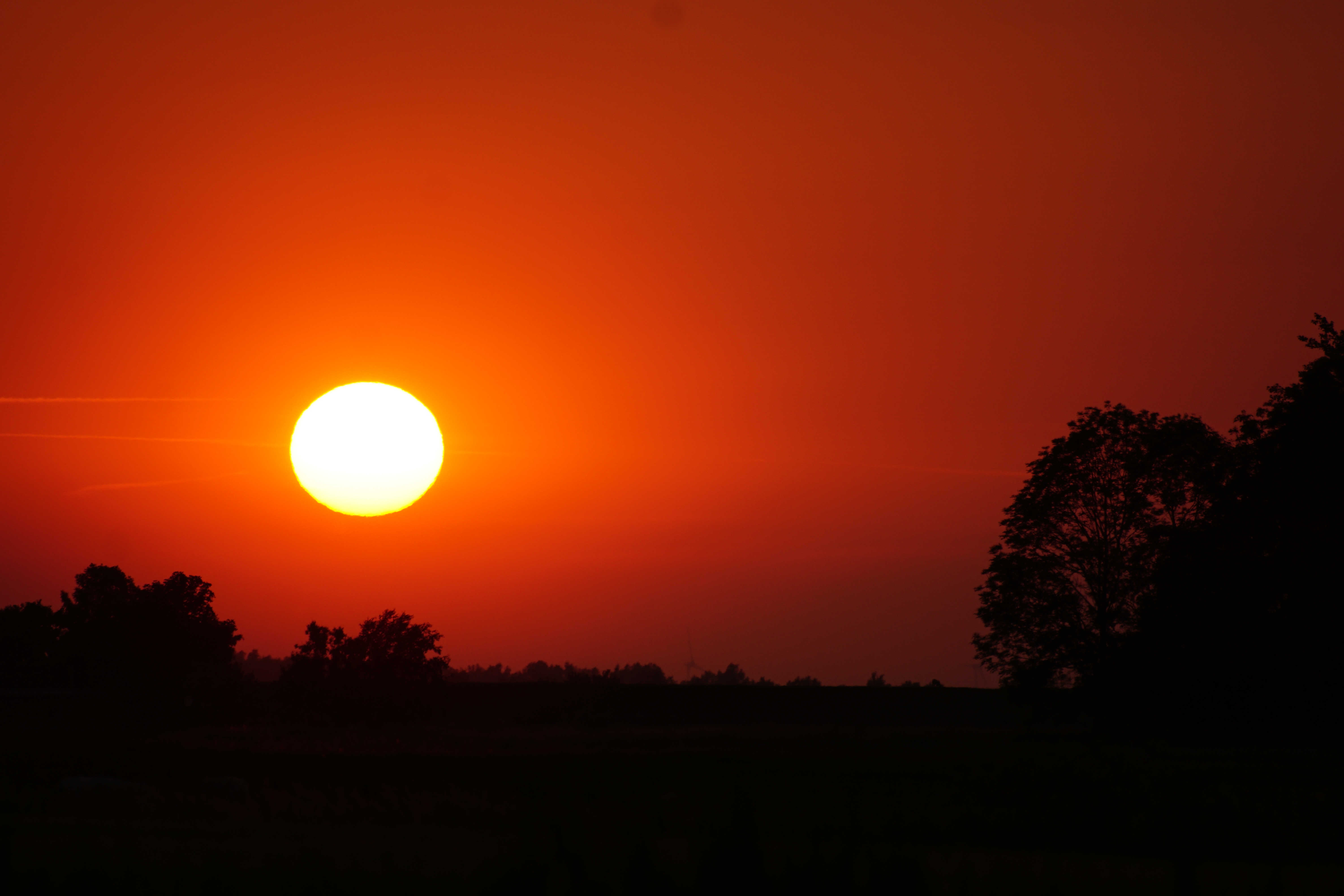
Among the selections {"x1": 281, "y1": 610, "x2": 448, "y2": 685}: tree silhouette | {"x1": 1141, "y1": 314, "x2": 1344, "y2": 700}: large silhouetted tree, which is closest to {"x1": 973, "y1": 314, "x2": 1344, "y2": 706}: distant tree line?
Answer: {"x1": 1141, "y1": 314, "x2": 1344, "y2": 700}: large silhouetted tree

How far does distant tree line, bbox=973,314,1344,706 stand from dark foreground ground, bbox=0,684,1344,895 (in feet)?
8.87

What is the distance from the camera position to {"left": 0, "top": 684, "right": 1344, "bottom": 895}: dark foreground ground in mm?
14133

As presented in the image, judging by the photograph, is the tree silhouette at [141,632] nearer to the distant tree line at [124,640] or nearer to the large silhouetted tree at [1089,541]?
the distant tree line at [124,640]

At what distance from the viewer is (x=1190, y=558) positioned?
43.8 meters

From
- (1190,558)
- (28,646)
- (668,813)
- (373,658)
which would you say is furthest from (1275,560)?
(28,646)

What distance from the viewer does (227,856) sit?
16109 mm

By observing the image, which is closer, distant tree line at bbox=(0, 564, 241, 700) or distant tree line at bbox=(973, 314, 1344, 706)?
distant tree line at bbox=(973, 314, 1344, 706)

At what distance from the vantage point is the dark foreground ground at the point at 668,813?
1413 centimetres

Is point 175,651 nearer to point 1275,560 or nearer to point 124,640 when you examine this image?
point 124,640

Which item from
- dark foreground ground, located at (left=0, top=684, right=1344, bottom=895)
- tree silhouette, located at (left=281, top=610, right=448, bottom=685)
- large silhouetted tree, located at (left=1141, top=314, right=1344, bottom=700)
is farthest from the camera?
tree silhouette, located at (left=281, top=610, right=448, bottom=685)

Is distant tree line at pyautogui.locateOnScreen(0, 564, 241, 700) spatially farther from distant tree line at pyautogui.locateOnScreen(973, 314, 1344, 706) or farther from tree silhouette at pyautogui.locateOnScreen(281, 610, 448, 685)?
distant tree line at pyautogui.locateOnScreen(973, 314, 1344, 706)

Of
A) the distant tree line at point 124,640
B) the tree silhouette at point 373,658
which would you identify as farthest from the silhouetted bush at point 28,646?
the tree silhouette at point 373,658

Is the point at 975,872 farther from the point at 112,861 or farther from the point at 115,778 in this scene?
the point at 115,778

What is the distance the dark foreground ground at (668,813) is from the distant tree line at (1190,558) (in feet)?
8.87
